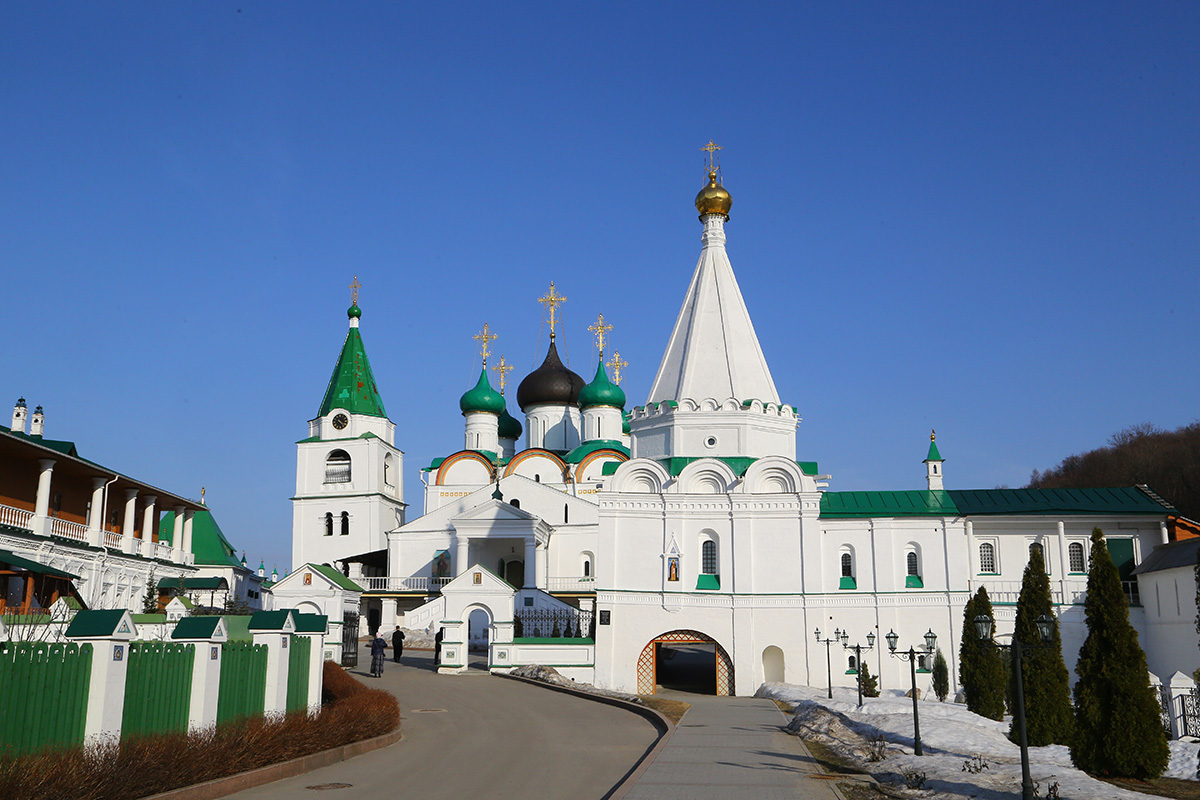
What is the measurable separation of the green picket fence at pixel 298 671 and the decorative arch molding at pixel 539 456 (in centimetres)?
3258

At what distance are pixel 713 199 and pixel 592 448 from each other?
15601 mm

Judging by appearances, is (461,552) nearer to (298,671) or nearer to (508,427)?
(508,427)

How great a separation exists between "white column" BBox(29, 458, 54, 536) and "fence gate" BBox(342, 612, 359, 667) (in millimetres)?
7115

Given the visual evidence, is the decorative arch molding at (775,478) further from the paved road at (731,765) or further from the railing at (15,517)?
the railing at (15,517)

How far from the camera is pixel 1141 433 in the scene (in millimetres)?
62875

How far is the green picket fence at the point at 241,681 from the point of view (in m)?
11.8

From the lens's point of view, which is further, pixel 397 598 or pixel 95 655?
pixel 397 598

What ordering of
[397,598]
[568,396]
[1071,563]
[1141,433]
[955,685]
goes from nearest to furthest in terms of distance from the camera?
[955,685] → [1071,563] → [397,598] → [568,396] → [1141,433]

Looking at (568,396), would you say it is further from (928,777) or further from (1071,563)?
(928,777)

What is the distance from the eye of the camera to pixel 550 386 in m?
50.8

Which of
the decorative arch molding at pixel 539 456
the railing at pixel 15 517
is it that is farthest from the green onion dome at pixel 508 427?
the railing at pixel 15 517

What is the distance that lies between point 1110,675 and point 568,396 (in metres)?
38.5

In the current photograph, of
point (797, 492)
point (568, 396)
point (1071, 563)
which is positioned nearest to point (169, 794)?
point (797, 492)

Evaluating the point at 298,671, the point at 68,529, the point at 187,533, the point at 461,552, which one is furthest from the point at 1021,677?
the point at 461,552
